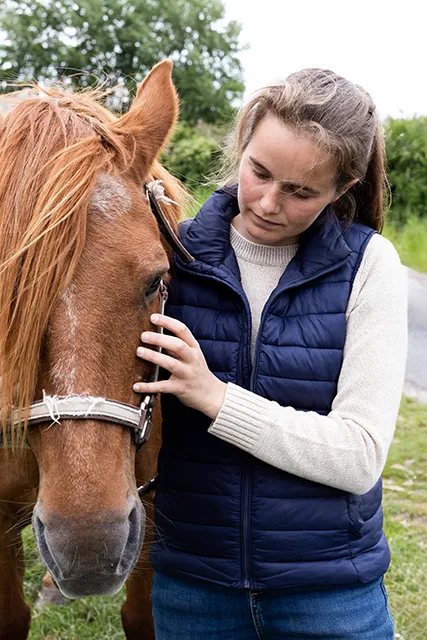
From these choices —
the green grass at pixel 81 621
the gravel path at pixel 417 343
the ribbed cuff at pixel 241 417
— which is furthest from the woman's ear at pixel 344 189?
the gravel path at pixel 417 343

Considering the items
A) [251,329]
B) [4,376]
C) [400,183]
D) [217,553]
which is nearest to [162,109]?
[251,329]

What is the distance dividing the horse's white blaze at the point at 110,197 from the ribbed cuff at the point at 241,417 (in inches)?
19.6

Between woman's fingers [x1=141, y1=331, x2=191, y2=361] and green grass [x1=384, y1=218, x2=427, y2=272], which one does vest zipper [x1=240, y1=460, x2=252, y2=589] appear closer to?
woman's fingers [x1=141, y1=331, x2=191, y2=361]

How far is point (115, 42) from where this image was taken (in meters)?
21.8

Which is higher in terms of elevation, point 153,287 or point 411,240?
point 153,287

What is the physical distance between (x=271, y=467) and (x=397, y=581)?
Result: 2.38m

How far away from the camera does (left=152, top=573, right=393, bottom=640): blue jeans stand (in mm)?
1813

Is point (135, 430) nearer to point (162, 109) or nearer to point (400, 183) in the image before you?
point (162, 109)

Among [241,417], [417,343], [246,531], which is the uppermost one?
[241,417]

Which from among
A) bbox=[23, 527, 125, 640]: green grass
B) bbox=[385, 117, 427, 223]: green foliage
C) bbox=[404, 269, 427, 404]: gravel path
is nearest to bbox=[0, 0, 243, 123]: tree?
bbox=[385, 117, 427, 223]: green foliage

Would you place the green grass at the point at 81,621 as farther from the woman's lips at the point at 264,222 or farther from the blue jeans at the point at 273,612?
the woman's lips at the point at 264,222

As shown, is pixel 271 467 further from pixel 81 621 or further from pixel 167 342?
pixel 81 621

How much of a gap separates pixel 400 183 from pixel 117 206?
9623 mm

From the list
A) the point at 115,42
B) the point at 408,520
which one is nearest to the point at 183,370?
the point at 408,520
